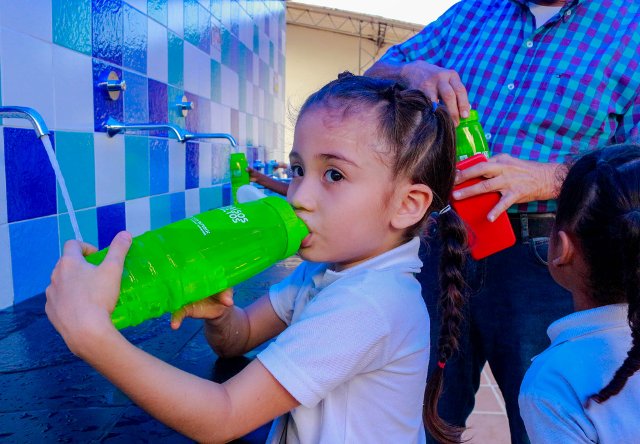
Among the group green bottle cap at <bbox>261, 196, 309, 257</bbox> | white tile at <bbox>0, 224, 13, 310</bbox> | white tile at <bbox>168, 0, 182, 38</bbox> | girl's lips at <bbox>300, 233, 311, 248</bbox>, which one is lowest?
white tile at <bbox>0, 224, 13, 310</bbox>

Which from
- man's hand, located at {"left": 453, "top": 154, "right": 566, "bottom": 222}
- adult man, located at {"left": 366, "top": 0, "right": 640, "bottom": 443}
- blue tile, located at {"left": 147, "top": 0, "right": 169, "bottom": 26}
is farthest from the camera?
blue tile, located at {"left": 147, "top": 0, "right": 169, "bottom": 26}

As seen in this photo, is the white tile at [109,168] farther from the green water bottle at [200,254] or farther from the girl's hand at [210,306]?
the green water bottle at [200,254]

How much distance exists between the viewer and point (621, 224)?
0.79 m

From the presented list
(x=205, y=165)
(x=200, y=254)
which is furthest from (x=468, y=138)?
(x=205, y=165)

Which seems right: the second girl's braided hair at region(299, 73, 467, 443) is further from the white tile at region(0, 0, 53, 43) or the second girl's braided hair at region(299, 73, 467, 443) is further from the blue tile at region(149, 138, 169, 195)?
the blue tile at region(149, 138, 169, 195)

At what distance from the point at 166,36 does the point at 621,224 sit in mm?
1612

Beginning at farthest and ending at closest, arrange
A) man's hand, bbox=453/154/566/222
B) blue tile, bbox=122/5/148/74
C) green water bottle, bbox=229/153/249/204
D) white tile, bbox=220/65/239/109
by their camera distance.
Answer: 1. white tile, bbox=220/65/239/109
2. green water bottle, bbox=229/153/249/204
3. blue tile, bbox=122/5/148/74
4. man's hand, bbox=453/154/566/222

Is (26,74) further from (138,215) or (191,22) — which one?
(191,22)

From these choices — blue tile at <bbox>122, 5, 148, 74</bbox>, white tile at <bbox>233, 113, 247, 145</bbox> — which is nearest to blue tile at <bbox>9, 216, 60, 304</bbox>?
blue tile at <bbox>122, 5, 148, 74</bbox>

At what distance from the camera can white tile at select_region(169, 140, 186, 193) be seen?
6.61ft

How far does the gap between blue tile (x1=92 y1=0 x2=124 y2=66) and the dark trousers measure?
98 centimetres

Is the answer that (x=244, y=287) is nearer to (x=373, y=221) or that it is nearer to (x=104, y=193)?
(x=104, y=193)

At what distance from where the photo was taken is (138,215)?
1.76m

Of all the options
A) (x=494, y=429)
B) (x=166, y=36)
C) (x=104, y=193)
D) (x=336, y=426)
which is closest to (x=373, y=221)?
(x=336, y=426)
